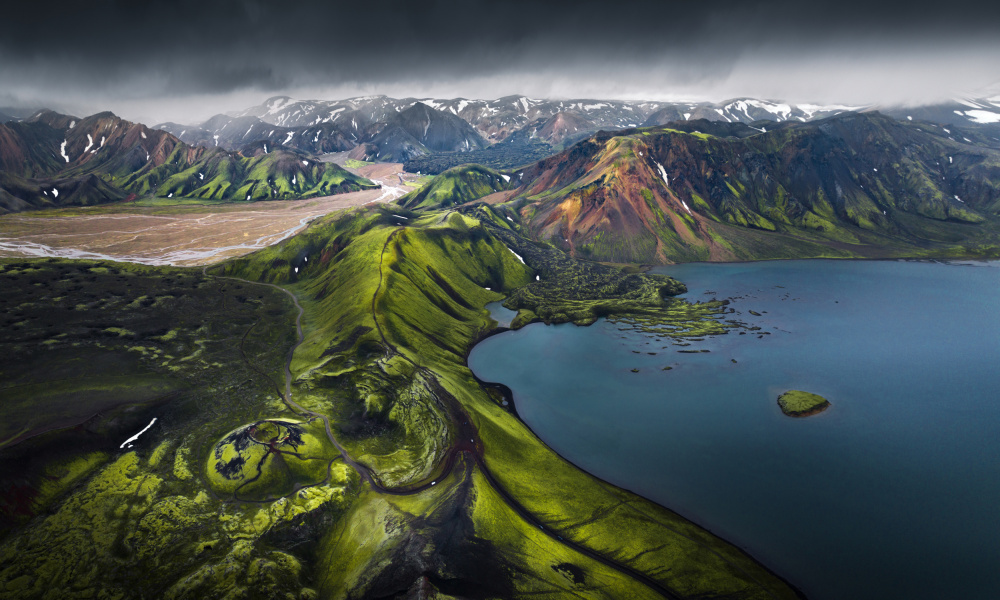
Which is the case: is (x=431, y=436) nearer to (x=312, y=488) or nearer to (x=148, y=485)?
(x=312, y=488)

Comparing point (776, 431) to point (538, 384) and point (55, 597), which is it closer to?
point (538, 384)

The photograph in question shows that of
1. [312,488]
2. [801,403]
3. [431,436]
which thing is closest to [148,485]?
[312,488]

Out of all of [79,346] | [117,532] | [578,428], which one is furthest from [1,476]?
[578,428]

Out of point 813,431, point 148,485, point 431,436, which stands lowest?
point 431,436

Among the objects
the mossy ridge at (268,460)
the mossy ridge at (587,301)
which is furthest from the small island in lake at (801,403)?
the mossy ridge at (268,460)

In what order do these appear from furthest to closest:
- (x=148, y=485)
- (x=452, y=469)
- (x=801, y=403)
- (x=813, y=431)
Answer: (x=801, y=403)
(x=813, y=431)
(x=452, y=469)
(x=148, y=485)

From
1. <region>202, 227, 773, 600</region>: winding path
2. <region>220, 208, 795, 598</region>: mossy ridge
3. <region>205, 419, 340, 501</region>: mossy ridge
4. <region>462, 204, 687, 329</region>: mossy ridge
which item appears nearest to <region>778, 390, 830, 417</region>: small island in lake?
<region>220, 208, 795, 598</region>: mossy ridge
